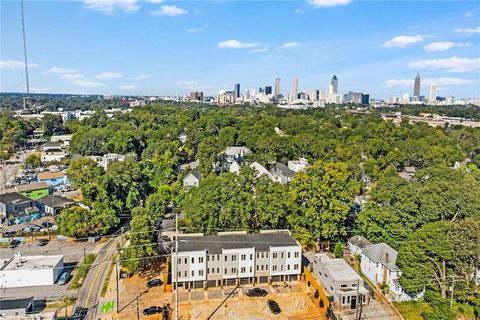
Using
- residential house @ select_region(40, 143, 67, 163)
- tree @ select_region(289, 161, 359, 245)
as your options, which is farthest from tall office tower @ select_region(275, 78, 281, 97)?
tree @ select_region(289, 161, 359, 245)

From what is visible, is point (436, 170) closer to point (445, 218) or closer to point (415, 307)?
point (445, 218)

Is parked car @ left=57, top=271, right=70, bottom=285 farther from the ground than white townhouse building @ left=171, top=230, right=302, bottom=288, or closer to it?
closer to it

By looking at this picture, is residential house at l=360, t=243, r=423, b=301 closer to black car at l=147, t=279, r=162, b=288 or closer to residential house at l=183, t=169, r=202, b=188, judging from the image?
black car at l=147, t=279, r=162, b=288

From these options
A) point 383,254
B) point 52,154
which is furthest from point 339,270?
point 52,154

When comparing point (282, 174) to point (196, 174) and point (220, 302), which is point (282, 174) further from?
point (220, 302)

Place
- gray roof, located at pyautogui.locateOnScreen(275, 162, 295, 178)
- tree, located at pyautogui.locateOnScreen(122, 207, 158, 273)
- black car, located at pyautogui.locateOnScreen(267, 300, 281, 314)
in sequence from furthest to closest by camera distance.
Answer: gray roof, located at pyautogui.locateOnScreen(275, 162, 295, 178) < tree, located at pyautogui.locateOnScreen(122, 207, 158, 273) < black car, located at pyautogui.locateOnScreen(267, 300, 281, 314)

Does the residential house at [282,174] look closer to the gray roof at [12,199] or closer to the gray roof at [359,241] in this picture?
the gray roof at [359,241]

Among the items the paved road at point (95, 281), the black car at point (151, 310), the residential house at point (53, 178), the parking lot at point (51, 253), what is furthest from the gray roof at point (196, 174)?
the black car at point (151, 310)
